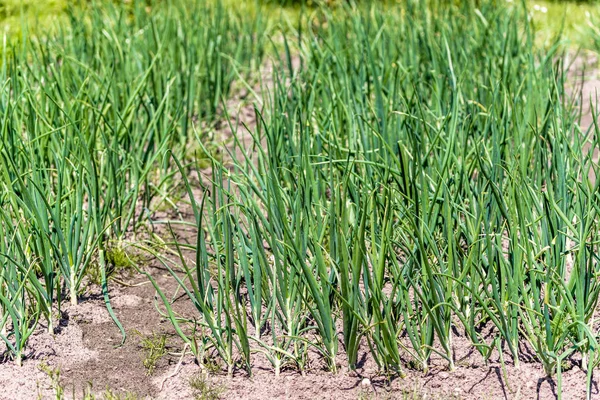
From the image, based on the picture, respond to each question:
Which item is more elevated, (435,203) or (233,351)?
(435,203)

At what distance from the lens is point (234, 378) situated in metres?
2.20

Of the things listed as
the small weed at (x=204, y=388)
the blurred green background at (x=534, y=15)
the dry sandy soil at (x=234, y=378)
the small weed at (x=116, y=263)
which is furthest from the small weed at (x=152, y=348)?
the blurred green background at (x=534, y=15)

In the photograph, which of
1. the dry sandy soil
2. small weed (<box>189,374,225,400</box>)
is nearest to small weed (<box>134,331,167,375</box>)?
the dry sandy soil

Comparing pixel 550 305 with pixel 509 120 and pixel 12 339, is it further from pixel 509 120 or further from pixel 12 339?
pixel 12 339

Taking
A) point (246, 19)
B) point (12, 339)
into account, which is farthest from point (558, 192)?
point (246, 19)

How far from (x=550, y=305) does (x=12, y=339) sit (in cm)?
144

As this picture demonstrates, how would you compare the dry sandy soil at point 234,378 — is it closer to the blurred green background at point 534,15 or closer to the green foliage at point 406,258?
the green foliage at point 406,258

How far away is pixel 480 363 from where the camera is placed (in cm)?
221

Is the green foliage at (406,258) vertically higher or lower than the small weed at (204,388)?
higher

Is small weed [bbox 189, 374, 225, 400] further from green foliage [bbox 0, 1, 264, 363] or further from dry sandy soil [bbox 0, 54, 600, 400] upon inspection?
green foliage [bbox 0, 1, 264, 363]

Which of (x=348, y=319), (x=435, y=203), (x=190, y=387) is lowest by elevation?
(x=190, y=387)

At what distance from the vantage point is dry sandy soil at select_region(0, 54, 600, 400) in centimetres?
212

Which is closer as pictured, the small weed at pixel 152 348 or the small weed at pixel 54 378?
the small weed at pixel 54 378

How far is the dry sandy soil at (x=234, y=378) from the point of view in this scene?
6.95ft
